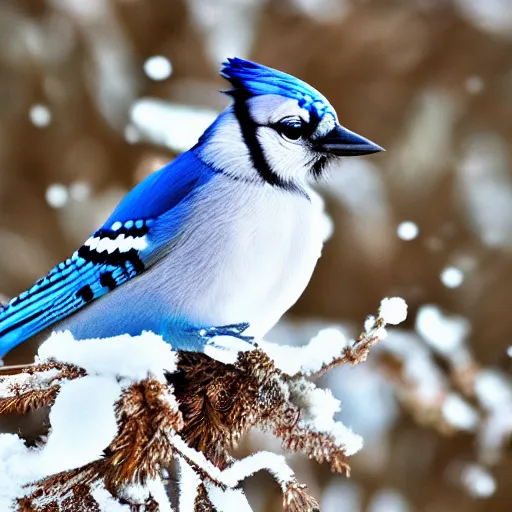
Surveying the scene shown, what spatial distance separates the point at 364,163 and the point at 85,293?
1116 mm

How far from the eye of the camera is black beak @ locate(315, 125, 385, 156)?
2.97 ft

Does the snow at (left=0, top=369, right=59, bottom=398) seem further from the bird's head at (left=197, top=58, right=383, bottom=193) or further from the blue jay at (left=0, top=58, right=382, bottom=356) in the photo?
the bird's head at (left=197, top=58, right=383, bottom=193)

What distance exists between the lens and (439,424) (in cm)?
171

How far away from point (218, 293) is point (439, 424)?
1.04 m

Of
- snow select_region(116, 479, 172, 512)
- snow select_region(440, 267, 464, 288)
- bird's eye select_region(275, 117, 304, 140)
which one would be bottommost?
snow select_region(116, 479, 172, 512)

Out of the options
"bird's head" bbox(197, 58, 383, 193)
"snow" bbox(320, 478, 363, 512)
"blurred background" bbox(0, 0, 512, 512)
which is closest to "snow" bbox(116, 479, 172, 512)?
"bird's head" bbox(197, 58, 383, 193)

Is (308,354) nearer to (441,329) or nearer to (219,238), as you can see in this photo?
(219,238)

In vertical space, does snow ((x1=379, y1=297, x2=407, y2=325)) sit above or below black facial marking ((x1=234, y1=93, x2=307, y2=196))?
below

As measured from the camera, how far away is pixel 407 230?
70.3 inches

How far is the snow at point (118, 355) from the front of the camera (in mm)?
665

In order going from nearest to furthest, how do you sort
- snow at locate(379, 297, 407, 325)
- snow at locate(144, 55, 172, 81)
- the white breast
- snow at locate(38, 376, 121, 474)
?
snow at locate(38, 376, 121, 474) → snow at locate(379, 297, 407, 325) → the white breast → snow at locate(144, 55, 172, 81)

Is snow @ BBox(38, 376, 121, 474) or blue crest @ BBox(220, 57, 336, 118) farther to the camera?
blue crest @ BBox(220, 57, 336, 118)

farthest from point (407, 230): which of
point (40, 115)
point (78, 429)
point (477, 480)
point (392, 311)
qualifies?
point (78, 429)

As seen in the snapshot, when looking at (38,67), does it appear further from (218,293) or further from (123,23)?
(218,293)
